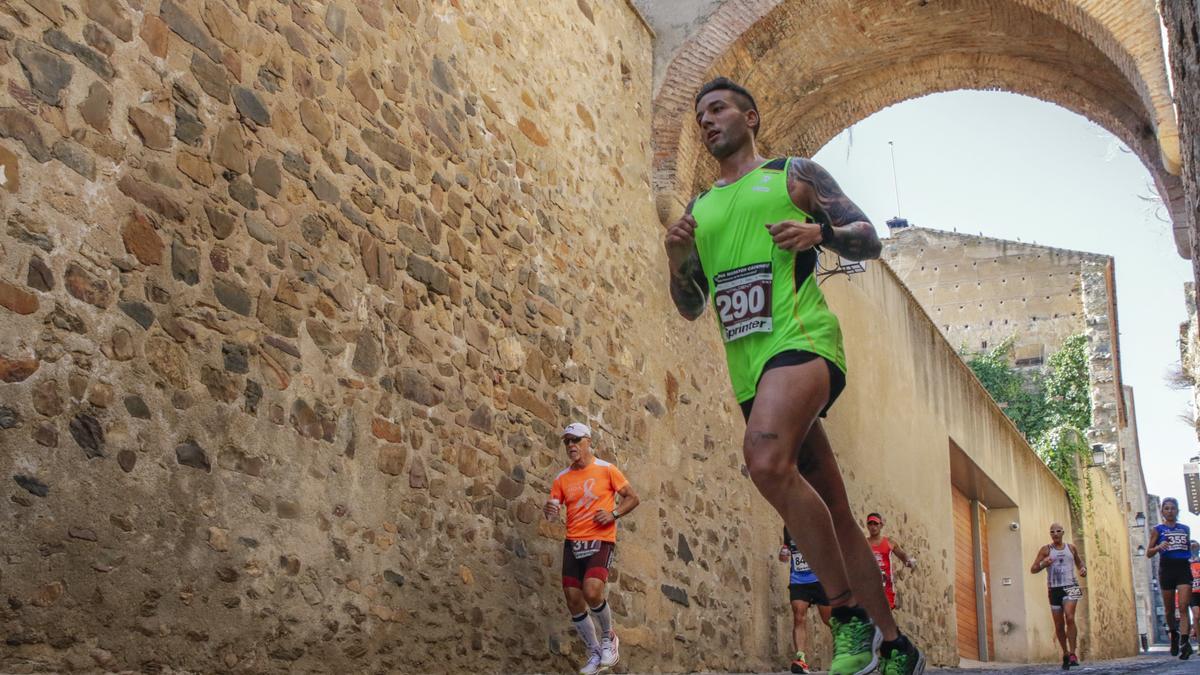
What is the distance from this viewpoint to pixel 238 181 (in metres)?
5.15

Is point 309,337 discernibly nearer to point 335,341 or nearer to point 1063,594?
point 335,341

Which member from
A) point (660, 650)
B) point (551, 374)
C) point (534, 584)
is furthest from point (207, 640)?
point (660, 650)

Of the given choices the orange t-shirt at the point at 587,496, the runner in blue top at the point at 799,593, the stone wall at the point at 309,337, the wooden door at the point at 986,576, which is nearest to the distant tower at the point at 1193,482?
the wooden door at the point at 986,576

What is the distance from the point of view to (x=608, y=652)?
6957mm

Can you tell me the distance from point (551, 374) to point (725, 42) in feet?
13.5

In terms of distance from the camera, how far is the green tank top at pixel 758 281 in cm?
346

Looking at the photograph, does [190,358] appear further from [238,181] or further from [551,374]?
[551,374]

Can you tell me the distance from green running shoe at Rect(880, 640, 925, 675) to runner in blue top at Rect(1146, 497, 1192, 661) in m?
10.6

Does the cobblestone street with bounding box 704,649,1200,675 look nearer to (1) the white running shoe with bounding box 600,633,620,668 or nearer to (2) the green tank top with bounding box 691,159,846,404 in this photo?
(1) the white running shoe with bounding box 600,633,620,668

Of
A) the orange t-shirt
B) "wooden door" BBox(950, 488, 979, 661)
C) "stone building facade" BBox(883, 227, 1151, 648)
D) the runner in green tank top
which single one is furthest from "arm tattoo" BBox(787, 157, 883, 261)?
"stone building facade" BBox(883, 227, 1151, 648)

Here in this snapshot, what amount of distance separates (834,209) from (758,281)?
0.34 meters

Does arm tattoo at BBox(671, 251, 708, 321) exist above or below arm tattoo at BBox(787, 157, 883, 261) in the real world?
below

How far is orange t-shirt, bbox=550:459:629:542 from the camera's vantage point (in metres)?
6.97

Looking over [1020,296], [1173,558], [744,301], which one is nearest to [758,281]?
[744,301]
